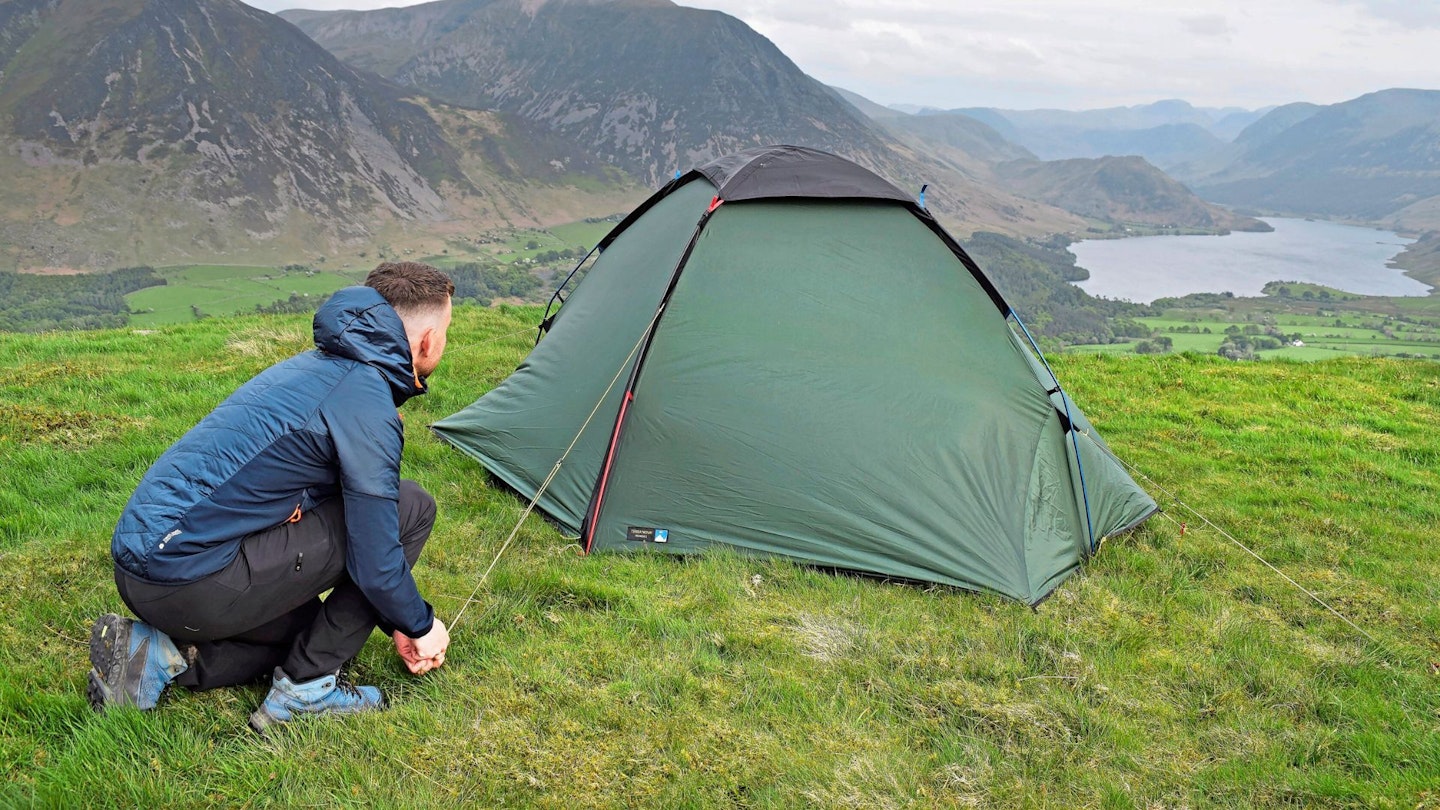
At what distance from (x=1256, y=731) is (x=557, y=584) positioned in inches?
147

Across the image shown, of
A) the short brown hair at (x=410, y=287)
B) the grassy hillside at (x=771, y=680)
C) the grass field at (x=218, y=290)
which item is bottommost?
the grass field at (x=218, y=290)

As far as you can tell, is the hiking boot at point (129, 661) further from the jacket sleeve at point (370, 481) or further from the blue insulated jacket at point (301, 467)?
the jacket sleeve at point (370, 481)

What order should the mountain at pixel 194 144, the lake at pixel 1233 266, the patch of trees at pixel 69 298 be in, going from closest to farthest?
1. the patch of trees at pixel 69 298
2. the lake at pixel 1233 266
3. the mountain at pixel 194 144

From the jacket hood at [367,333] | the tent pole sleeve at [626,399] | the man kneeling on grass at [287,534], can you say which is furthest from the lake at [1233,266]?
the man kneeling on grass at [287,534]

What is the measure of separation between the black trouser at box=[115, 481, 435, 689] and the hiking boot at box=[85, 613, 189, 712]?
8 cm

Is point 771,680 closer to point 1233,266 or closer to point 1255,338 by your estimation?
point 1255,338

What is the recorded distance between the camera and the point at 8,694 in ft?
10.6

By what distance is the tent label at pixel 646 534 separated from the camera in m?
5.55

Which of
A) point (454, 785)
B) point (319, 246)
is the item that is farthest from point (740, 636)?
point (319, 246)

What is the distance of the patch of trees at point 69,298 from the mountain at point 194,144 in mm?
11178

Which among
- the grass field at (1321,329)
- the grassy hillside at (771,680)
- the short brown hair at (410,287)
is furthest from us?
the grass field at (1321,329)

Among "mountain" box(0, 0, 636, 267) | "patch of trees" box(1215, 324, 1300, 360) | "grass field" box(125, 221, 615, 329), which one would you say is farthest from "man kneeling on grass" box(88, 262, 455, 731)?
"mountain" box(0, 0, 636, 267)

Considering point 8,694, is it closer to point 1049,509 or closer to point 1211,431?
point 1049,509

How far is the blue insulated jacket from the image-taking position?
2891 mm
